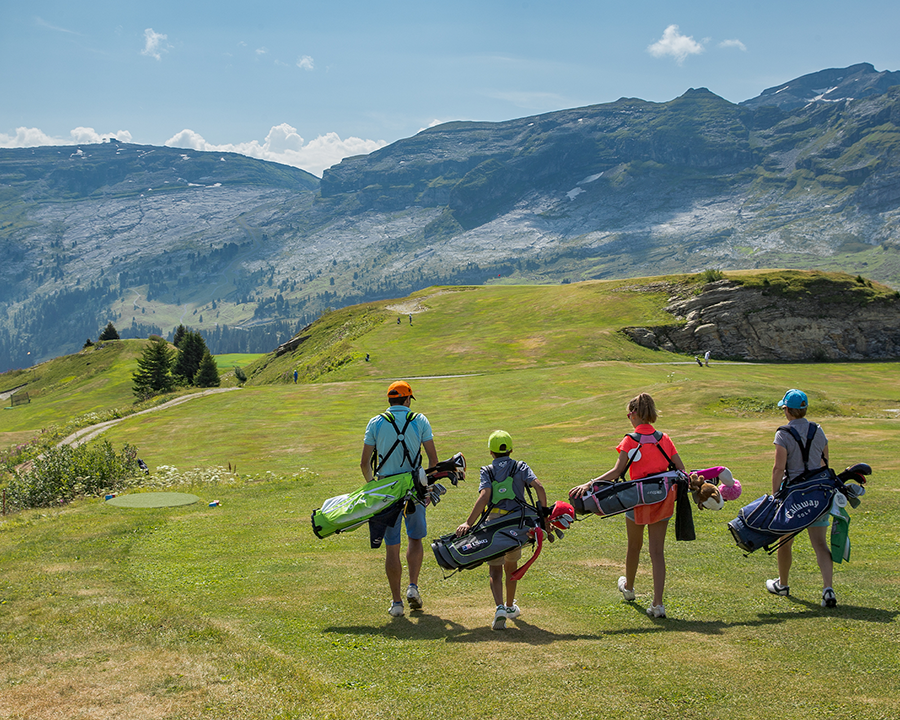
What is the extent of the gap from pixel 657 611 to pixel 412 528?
3.99m

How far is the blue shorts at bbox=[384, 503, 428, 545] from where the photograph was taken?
1040 centimetres

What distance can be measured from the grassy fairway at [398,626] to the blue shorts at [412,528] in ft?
4.12

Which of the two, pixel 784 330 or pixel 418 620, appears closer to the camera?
pixel 418 620

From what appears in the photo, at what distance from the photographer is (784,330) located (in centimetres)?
8588

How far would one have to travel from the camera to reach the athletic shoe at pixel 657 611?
32.7 ft

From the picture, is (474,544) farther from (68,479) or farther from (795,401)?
(68,479)

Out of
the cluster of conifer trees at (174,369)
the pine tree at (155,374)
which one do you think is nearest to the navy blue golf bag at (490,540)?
the cluster of conifer trees at (174,369)

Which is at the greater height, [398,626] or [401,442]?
[401,442]

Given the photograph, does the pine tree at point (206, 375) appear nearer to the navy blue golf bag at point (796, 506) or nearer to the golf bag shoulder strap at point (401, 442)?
the golf bag shoulder strap at point (401, 442)

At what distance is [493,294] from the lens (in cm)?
11906

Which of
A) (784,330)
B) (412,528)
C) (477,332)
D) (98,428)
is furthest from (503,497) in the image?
(784,330)

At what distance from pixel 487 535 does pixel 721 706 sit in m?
3.80

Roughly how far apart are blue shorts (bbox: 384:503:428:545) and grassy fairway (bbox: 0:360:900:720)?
1.26 meters

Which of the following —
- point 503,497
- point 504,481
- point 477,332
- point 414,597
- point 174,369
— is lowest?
point 414,597
